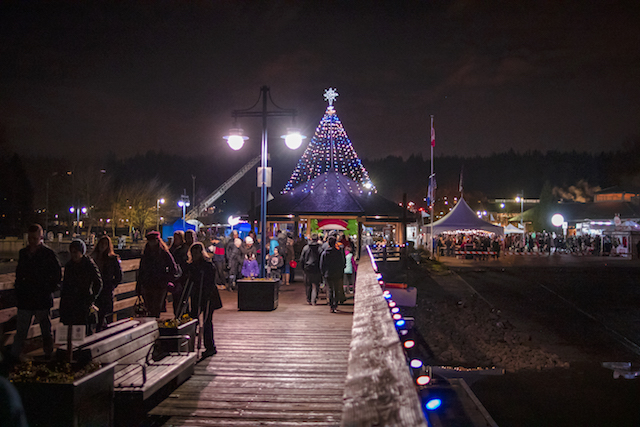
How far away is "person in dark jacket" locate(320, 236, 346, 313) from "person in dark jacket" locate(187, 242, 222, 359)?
4.05 metres

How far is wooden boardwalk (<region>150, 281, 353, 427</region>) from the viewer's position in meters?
4.53

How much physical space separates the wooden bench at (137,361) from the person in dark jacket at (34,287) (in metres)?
1.08

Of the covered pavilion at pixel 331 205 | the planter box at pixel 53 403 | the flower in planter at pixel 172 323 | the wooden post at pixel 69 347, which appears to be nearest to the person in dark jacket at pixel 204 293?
the flower in planter at pixel 172 323

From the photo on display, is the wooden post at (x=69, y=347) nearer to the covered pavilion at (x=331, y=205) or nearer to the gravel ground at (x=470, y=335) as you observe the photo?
the gravel ground at (x=470, y=335)

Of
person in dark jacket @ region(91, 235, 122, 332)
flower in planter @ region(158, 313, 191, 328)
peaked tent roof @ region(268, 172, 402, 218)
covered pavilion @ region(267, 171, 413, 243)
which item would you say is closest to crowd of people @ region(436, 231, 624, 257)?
peaked tent roof @ region(268, 172, 402, 218)

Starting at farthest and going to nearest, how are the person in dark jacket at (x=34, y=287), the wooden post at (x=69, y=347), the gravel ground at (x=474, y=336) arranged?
the gravel ground at (x=474, y=336)
the person in dark jacket at (x=34, y=287)
the wooden post at (x=69, y=347)

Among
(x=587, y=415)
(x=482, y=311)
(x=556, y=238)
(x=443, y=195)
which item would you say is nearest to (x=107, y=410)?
(x=587, y=415)

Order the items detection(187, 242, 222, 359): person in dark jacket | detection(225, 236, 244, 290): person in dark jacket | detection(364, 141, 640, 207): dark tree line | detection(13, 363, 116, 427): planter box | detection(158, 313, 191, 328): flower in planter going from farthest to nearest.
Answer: detection(364, 141, 640, 207): dark tree line < detection(225, 236, 244, 290): person in dark jacket < detection(187, 242, 222, 359): person in dark jacket < detection(158, 313, 191, 328): flower in planter < detection(13, 363, 116, 427): planter box

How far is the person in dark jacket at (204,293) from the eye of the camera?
647cm

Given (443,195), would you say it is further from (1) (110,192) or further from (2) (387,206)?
A: (2) (387,206)

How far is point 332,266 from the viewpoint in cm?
1030

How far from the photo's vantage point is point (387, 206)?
22359 millimetres

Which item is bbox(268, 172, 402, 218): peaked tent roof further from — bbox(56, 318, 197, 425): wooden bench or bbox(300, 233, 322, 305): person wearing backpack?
bbox(56, 318, 197, 425): wooden bench

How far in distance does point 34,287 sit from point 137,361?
5.46 ft
